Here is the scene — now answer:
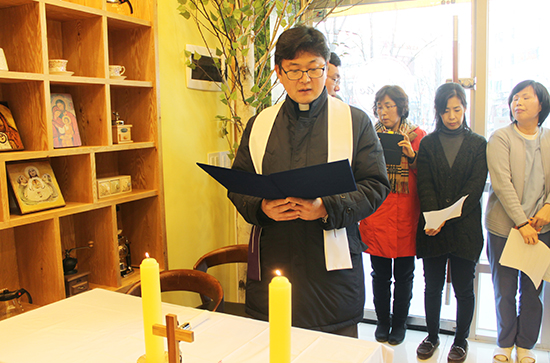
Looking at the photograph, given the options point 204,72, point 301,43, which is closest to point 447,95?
point 301,43

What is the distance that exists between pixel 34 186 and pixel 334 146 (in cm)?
128

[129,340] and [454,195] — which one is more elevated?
[454,195]

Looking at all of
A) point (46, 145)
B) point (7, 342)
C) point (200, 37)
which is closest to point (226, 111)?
point (200, 37)

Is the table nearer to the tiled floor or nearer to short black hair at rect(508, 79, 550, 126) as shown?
the tiled floor

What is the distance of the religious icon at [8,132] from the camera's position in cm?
174

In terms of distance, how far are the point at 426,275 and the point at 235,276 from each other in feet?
4.33

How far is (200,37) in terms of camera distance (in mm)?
2738

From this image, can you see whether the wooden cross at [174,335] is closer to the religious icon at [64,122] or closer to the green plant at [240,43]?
the religious icon at [64,122]

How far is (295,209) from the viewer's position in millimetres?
1396

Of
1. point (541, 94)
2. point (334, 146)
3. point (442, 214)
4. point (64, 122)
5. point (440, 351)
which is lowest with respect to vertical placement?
point (440, 351)

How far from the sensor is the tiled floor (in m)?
2.54

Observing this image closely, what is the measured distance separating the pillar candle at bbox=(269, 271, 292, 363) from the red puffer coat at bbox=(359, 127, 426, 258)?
2028mm

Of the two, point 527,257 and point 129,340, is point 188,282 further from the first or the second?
point 527,257

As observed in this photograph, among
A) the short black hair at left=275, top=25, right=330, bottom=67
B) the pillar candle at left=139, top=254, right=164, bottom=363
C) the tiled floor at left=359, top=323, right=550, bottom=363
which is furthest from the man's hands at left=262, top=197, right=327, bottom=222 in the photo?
the tiled floor at left=359, top=323, right=550, bottom=363
